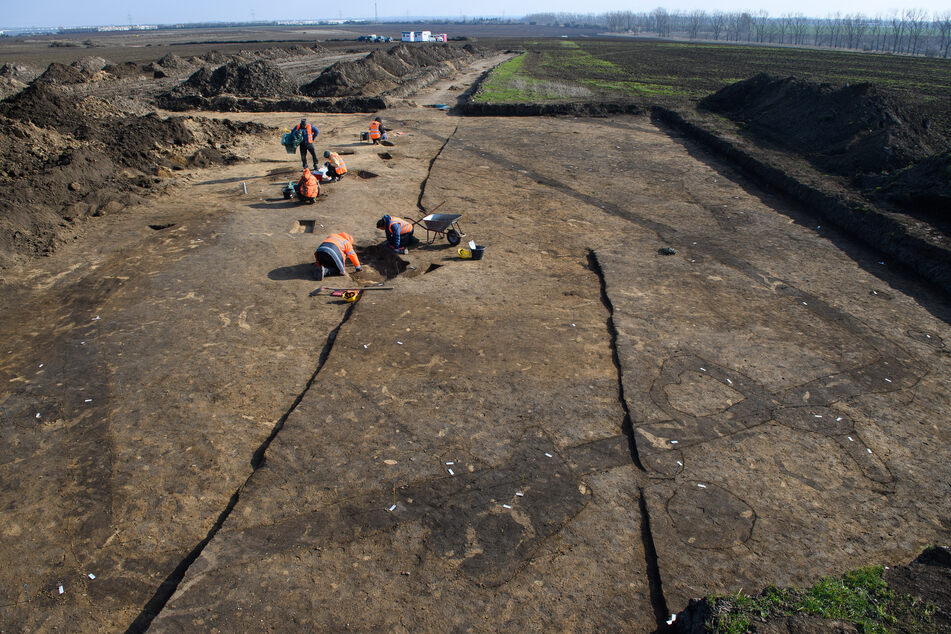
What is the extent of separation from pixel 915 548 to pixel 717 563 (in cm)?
176

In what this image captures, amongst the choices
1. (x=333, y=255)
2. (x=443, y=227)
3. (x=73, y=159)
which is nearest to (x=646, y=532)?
(x=333, y=255)

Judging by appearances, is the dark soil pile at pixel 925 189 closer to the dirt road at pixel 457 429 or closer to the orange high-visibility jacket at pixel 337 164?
the dirt road at pixel 457 429

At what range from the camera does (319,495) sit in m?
5.15

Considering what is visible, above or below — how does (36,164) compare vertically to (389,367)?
above

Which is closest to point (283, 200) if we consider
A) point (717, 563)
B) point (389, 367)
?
point (389, 367)

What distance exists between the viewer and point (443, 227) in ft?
33.9

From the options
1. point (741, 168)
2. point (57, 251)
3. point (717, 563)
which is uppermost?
point (741, 168)

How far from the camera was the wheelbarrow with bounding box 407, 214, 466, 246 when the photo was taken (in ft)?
33.9

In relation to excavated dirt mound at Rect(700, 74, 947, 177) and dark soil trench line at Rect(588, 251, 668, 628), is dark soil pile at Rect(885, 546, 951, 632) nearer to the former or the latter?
dark soil trench line at Rect(588, 251, 668, 628)

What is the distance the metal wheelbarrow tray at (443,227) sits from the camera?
10336 millimetres

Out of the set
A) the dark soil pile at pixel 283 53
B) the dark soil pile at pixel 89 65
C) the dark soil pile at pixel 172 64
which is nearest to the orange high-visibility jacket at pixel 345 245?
the dark soil pile at pixel 89 65

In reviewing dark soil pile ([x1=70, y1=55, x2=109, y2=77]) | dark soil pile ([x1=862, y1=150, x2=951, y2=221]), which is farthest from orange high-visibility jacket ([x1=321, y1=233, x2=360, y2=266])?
dark soil pile ([x1=70, y1=55, x2=109, y2=77])

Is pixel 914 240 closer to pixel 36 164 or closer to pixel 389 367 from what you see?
pixel 389 367

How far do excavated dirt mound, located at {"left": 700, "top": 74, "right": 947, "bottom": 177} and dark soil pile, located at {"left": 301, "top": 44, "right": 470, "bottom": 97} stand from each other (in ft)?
68.5
